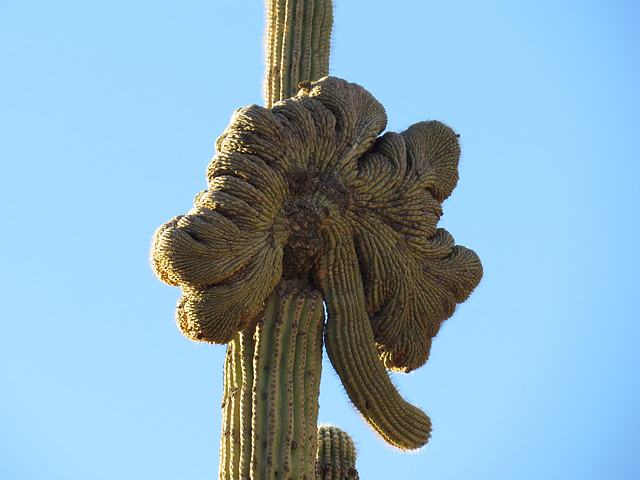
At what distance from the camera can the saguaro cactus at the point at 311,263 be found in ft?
16.0

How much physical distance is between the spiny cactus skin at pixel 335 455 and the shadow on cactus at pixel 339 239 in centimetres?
35

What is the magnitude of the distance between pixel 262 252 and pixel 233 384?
711 millimetres

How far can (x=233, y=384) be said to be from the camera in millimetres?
5055

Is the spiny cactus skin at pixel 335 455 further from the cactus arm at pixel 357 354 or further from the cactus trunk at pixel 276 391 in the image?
the cactus trunk at pixel 276 391

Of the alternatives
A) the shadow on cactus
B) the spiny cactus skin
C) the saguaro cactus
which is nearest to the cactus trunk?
the saguaro cactus

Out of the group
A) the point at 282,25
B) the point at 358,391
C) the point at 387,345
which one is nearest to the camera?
the point at 358,391

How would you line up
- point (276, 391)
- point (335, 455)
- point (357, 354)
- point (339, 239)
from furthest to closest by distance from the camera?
point (335, 455)
point (339, 239)
point (357, 354)
point (276, 391)

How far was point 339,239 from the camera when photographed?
543 cm

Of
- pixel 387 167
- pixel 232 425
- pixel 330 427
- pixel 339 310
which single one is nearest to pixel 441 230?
pixel 387 167

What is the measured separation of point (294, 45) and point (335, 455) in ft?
8.57

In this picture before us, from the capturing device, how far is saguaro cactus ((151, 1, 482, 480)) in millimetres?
4863

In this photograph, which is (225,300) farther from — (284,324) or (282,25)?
(282,25)

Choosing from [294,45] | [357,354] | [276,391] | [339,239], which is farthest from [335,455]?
[294,45]

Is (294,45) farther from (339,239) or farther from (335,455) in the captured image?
(335,455)
